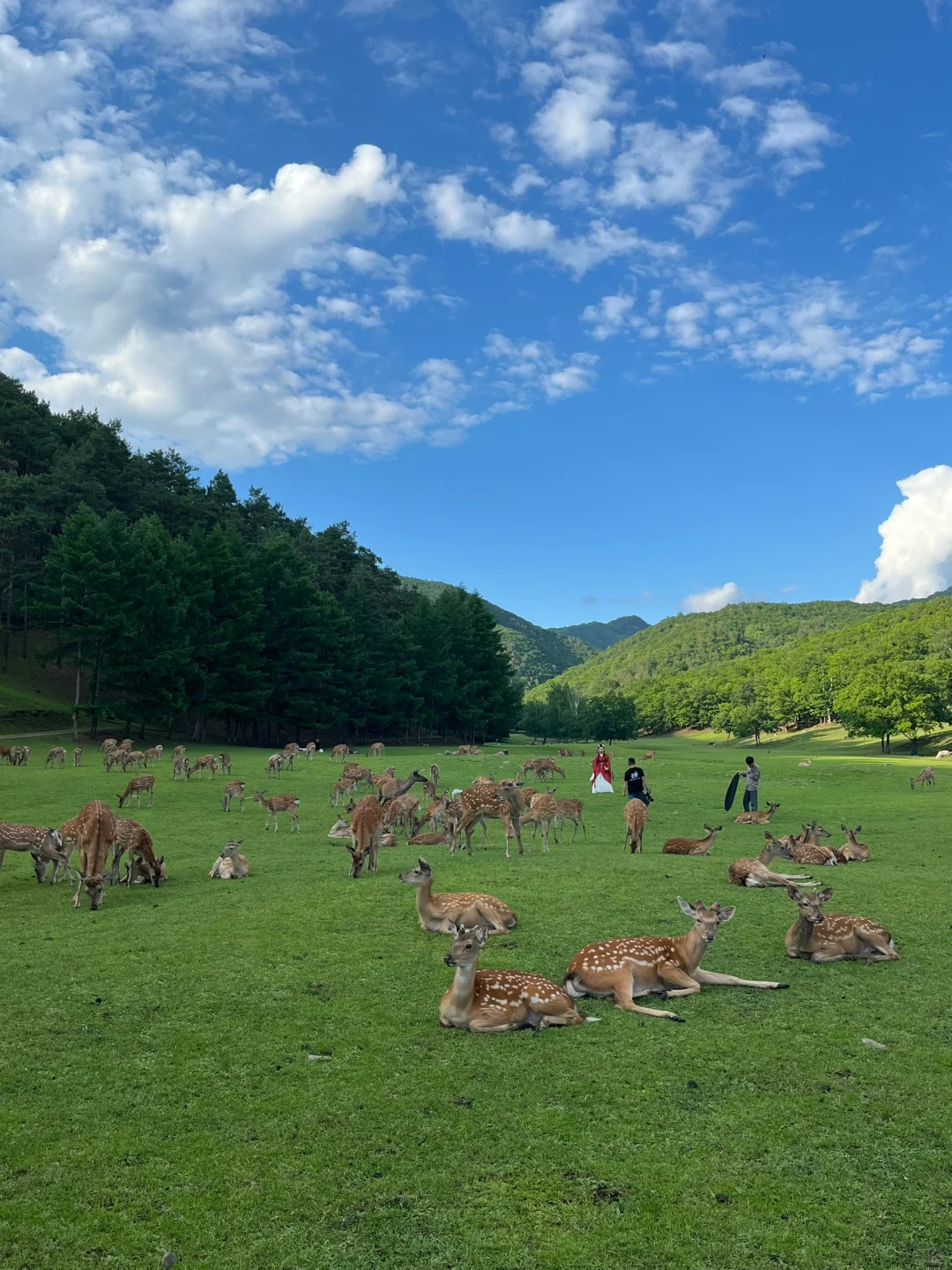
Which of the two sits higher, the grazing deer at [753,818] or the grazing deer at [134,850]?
the grazing deer at [134,850]

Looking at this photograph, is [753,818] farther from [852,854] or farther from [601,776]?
[601,776]

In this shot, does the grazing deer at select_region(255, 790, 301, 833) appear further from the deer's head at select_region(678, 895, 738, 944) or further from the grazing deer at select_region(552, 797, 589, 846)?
the deer's head at select_region(678, 895, 738, 944)

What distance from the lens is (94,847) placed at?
11.5 meters

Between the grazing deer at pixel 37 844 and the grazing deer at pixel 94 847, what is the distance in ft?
4.27

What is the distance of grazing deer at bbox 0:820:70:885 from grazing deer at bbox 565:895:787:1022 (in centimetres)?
898

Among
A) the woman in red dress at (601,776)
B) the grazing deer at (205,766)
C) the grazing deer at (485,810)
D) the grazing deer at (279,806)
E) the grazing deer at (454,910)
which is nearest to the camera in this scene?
the grazing deer at (454,910)

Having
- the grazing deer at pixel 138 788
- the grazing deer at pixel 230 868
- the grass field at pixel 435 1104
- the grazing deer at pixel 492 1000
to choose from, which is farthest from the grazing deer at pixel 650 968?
the grazing deer at pixel 138 788

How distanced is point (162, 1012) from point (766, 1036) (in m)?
5.13

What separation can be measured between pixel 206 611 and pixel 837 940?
151 ft

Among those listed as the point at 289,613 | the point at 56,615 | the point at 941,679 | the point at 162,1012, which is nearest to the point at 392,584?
the point at 289,613

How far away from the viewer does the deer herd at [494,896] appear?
6863 millimetres

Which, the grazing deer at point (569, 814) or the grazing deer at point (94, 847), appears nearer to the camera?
the grazing deer at point (94, 847)

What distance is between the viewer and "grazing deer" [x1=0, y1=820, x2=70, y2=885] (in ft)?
41.5

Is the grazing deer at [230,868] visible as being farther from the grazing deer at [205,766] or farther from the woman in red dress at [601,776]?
the grazing deer at [205,766]
